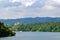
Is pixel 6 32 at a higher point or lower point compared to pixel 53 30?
higher

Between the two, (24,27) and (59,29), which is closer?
(59,29)

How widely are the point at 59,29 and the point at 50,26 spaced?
7.29 m

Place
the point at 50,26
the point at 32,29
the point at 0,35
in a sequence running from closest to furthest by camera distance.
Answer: the point at 0,35 < the point at 50,26 < the point at 32,29

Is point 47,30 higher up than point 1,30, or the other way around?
point 1,30

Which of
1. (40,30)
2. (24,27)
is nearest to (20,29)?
(24,27)

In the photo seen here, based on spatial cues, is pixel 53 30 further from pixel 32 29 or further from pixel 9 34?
pixel 9 34

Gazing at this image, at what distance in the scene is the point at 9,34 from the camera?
342 feet

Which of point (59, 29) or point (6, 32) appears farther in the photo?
point (59, 29)

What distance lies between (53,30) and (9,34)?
264 ft

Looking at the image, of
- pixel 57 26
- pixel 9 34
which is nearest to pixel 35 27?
Answer: pixel 57 26

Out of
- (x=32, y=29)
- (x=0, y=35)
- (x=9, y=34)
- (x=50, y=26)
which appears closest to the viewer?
(x=0, y=35)

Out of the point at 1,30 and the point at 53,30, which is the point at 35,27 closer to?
the point at 53,30

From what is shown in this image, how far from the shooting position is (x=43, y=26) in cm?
18500

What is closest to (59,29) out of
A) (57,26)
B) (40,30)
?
(57,26)
